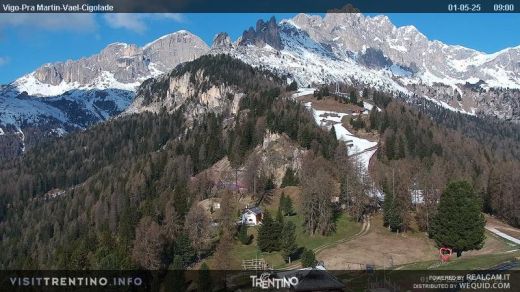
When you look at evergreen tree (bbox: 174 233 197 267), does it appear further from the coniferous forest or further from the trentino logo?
the trentino logo

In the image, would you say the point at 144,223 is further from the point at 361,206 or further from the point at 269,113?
the point at 269,113

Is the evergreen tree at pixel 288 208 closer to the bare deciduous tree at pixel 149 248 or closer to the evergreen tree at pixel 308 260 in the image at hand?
the bare deciduous tree at pixel 149 248

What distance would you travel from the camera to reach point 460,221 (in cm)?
8000

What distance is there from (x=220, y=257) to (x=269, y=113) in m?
95.1

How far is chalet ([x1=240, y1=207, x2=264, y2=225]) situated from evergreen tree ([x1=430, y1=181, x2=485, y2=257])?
41.7 meters

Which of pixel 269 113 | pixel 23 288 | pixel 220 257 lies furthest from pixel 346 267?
pixel 269 113

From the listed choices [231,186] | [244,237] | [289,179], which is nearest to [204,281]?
[244,237]

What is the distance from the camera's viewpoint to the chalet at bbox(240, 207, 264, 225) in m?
113

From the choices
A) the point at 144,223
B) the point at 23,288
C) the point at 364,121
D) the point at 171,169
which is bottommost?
the point at 23,288

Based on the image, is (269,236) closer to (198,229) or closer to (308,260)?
(198,229)

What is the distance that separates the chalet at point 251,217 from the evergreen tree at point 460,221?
1640 inches

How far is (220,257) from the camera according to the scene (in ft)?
277

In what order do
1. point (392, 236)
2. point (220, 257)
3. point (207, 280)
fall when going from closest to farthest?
point (207, 280)
point (220, 257)
point (392, 236)

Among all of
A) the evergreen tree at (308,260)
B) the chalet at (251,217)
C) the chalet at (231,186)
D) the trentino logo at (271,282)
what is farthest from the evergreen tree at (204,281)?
the chalet at (231,186)
